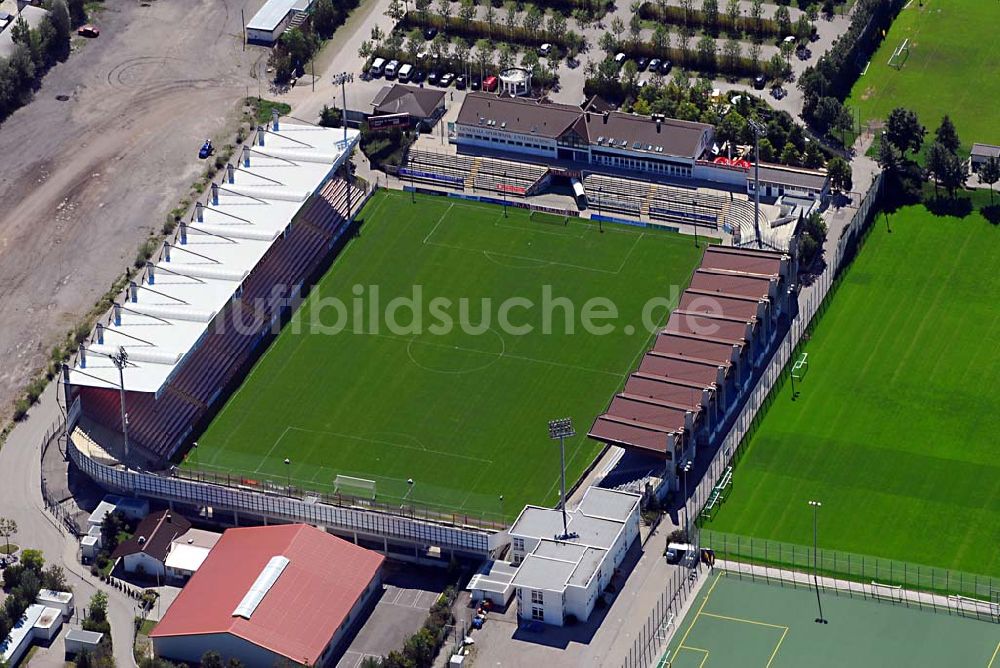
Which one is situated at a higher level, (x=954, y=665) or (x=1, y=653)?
(x=954, y=665)

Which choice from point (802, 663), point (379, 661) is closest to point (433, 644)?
point (379, 661)

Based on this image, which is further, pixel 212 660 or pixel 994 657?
pixel 994 657

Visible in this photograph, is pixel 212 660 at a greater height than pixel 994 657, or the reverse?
pixel 994 657

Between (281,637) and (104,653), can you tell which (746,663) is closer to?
(281,637)

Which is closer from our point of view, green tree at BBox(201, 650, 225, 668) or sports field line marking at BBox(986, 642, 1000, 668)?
sports field line marking at BBox(986, 642, 1000, 668)

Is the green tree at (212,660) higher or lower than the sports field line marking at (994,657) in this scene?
lower

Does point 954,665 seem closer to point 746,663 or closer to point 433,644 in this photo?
point 746,663

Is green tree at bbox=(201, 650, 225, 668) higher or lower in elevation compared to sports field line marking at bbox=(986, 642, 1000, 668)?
lower

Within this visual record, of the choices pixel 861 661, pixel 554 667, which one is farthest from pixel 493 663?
pixel 861 661

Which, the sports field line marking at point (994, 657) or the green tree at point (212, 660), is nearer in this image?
the sports field line marking at point (994, 657)
